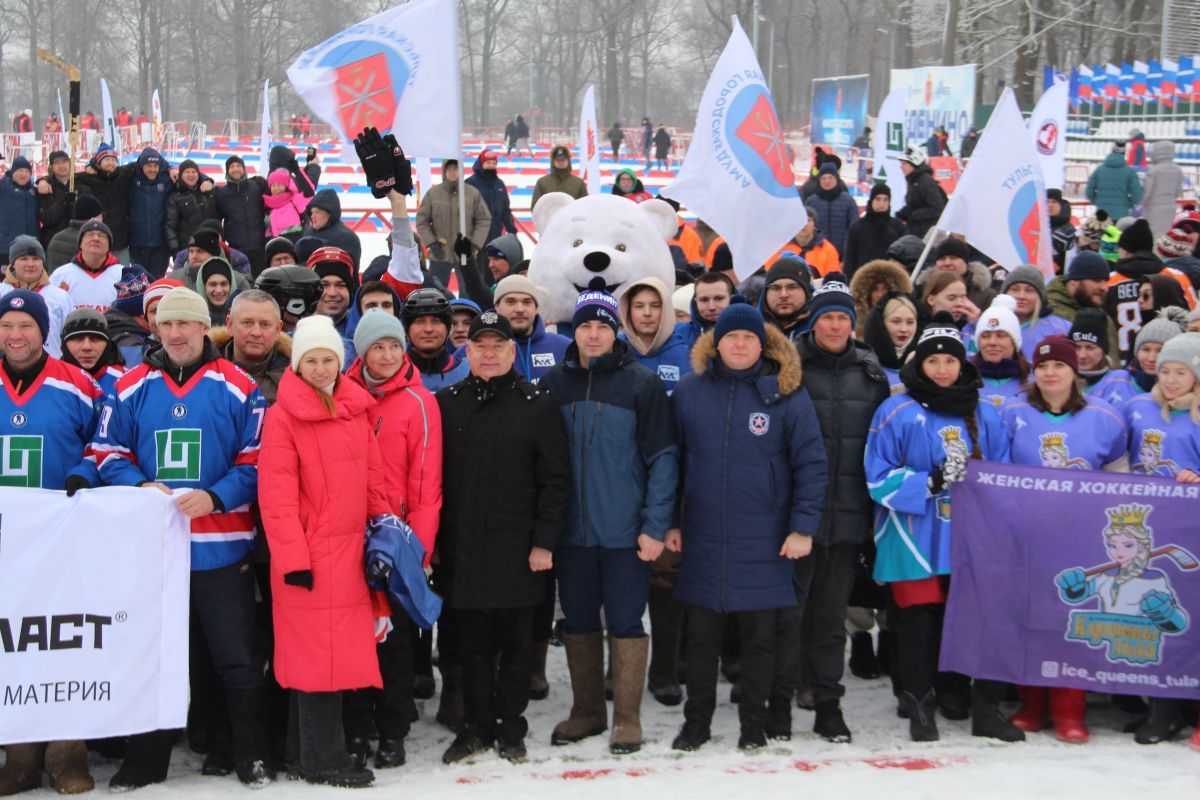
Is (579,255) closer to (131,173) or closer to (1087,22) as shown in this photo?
(131,173)

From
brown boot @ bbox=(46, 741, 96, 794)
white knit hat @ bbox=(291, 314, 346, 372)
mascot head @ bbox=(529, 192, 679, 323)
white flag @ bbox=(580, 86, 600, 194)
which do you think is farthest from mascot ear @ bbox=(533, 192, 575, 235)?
white flag @ bbox=(580, 86, 600, 194)

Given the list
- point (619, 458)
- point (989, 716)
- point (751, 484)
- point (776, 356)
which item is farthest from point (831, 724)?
point (776, 356)

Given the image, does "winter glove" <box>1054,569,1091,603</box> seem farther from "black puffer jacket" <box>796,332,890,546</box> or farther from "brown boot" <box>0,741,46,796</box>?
"brown boot" <box>0,741,46,796</box>

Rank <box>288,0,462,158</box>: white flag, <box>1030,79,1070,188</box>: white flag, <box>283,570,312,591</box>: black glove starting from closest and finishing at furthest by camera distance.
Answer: <box>283,570,312,591</box>: black glove
<box>288,0,462,158</box>: white flag
<box>1030,79,1070,188</box>: white flag

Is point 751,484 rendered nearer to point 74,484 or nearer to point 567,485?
point 567,485

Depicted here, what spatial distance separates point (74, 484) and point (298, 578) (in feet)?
3.03

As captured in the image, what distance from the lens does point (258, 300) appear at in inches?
205

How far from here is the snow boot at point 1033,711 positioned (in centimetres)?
555

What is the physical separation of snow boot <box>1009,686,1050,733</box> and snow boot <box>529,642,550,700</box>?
206 centimetres

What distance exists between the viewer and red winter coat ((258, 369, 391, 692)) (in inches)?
184

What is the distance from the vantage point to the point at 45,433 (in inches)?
193

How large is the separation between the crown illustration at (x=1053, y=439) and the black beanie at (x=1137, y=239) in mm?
3092

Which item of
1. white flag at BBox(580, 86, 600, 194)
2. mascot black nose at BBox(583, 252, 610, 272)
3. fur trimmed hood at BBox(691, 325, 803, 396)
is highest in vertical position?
white flag at BBox(580, 86, 600, 194)

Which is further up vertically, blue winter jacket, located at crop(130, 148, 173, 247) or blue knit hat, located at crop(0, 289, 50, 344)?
blue winter jacket, located at crop(130, 148, 173, 247)
